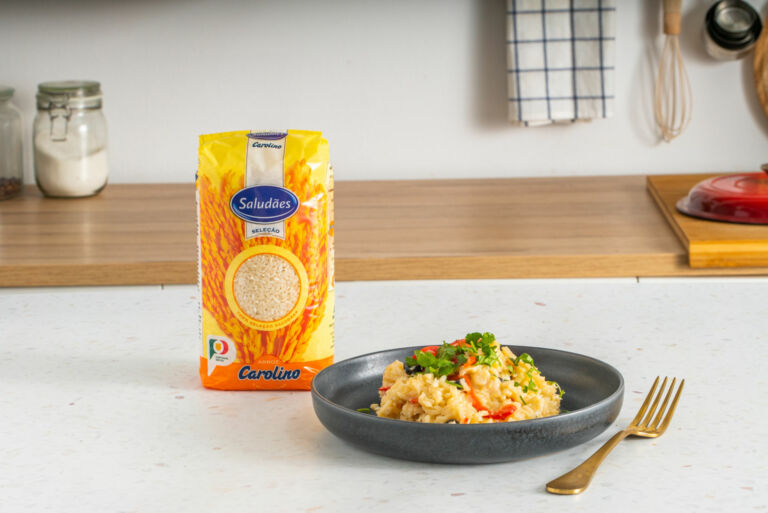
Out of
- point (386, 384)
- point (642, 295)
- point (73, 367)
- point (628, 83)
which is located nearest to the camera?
point (386, 384)

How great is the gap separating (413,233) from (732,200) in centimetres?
59

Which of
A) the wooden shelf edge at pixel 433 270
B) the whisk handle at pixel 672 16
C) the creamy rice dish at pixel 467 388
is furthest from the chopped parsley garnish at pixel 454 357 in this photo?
the whisk handle at pixel 672 16

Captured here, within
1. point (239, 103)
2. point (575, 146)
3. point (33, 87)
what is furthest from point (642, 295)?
point (33, 87)

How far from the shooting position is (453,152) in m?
2.34

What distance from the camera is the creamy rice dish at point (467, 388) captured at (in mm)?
734

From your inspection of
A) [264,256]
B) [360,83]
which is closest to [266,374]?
[264,256]

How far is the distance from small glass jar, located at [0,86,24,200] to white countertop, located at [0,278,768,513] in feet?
3.36

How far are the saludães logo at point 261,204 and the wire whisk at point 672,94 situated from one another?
1.59 metres

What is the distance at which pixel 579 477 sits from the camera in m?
0.70

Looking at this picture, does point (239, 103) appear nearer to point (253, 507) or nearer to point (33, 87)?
point (33, 87)

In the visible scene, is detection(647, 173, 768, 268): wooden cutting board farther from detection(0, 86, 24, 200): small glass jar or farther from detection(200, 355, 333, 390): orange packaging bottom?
detection(0, 86, 24, 200): small glass jar

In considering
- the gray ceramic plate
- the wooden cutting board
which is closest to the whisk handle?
the wooden cutting board

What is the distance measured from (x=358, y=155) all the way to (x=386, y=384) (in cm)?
159

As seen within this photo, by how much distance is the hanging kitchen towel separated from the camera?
220 centimetres
